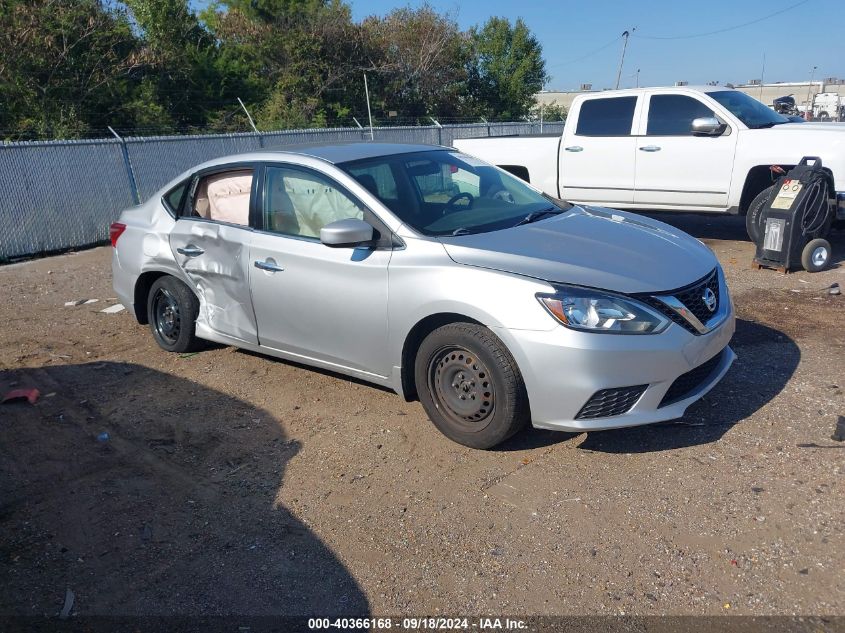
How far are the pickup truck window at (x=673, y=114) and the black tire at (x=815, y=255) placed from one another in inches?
87.6

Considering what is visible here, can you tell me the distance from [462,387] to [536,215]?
1456 millimetres

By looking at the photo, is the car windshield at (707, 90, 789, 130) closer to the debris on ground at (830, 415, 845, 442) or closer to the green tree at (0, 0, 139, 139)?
the debris on ground at (830, 415, 845, 442)

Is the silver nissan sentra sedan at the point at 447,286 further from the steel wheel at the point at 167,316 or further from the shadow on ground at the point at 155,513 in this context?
the shadow on ground at the point at 155,513

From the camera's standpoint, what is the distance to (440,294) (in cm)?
404

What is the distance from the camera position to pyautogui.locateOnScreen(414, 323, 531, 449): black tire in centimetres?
388

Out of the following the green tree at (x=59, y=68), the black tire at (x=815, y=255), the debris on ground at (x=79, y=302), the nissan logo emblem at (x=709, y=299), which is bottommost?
the debris on ground at (x=79, y=302)

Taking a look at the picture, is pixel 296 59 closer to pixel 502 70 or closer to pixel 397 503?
pixel 502 70

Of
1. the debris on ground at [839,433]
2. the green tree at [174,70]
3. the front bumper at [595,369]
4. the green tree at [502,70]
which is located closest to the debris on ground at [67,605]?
the front bumper at [595,369]

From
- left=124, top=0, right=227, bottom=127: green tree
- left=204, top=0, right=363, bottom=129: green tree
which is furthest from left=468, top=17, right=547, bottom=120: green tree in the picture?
Answer: left=124, top=0, right=227, bottom=127: green tree

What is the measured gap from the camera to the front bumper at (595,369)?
12.0ft

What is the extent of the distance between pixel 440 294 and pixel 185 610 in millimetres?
2011

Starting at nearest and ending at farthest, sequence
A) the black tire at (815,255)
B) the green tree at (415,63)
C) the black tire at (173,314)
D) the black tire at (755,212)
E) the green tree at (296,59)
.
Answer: the black tire at (173,314)
the black tire at (815,255)
the black tire at (755,212)
the green tree at (296,59)
the green tree at (415,63)

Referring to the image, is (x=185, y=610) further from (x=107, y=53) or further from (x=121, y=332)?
(x=107, y=53)

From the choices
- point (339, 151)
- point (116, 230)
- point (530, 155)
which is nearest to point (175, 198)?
point (116, 230)
